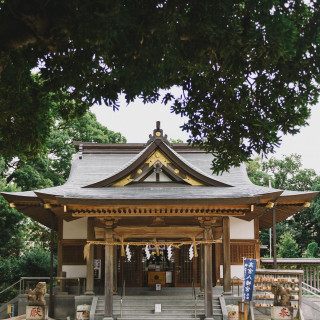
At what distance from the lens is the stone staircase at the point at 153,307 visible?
14.3m

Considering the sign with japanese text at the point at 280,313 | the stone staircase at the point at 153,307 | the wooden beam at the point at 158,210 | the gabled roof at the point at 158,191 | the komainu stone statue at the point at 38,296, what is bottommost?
the stone staircase at the point at 153,307

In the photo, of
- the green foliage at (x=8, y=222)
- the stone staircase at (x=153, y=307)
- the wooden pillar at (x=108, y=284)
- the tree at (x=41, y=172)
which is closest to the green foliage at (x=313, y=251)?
the tree at (x=41, y=172)

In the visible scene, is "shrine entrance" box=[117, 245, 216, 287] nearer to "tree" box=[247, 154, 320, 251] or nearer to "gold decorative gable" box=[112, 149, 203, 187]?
"gold decorative gable" box=[112, 149, 203, 187]

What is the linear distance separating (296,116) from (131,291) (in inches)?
460

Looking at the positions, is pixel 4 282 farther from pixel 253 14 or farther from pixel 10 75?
pixel 253 14

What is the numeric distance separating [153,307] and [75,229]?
16.4 feet

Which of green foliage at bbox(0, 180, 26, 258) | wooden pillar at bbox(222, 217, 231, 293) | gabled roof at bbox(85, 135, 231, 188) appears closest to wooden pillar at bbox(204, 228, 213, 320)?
wooden pillar at bbox(222, 217, 231, 293)

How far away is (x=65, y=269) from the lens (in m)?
18.2

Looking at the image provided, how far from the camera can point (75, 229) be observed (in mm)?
18469

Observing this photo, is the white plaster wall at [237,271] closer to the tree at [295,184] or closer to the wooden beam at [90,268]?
the wooden beam at [90,268]

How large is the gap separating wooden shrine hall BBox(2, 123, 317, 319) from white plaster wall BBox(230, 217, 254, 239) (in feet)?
0.12

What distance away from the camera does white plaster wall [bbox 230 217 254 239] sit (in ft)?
60.5

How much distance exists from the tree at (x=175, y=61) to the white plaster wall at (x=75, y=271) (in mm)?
9473

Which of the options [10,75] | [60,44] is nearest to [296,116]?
[60,44]
